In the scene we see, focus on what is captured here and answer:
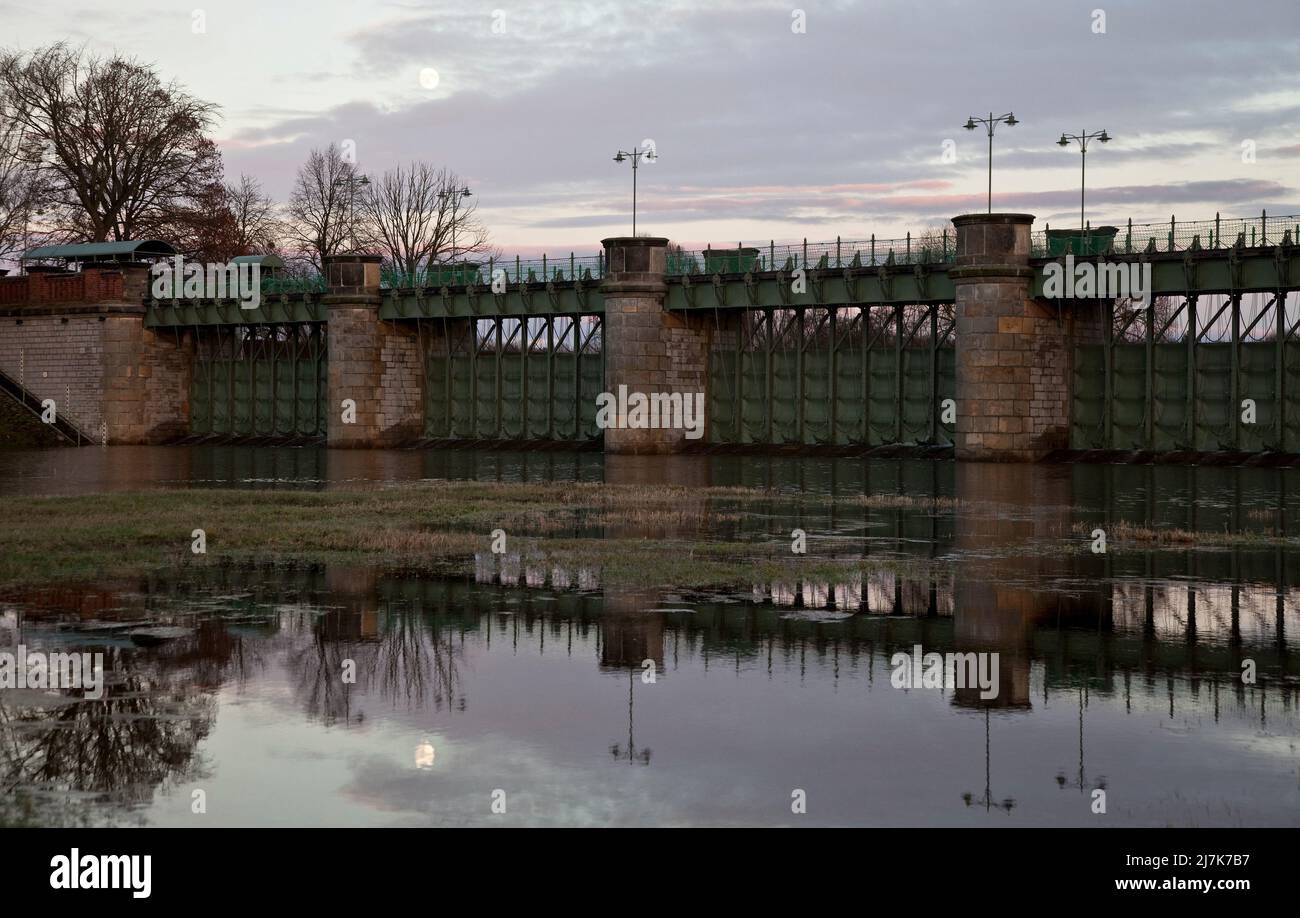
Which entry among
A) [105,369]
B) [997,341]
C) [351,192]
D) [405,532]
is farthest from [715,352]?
[351,192]

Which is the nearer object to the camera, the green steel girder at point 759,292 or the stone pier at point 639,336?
the green steel girder at point 759,292

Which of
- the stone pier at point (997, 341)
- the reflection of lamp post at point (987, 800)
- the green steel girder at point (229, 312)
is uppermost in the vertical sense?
the green steel girder at point (229, 312)

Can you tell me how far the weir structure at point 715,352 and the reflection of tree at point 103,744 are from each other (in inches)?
1626

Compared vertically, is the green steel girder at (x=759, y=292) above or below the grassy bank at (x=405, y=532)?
above

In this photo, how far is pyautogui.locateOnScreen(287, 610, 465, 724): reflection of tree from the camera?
42.2 ft

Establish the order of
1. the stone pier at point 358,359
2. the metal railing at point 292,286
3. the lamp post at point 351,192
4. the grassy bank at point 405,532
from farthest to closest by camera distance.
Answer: the lamp post at point 351,192 < the metal railing at point 292,286 < the stone pier at point 358,359 < the grassy bank at point 405,532

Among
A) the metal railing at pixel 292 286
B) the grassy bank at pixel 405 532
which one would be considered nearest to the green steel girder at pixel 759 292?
the metal railing at pixel 292 286

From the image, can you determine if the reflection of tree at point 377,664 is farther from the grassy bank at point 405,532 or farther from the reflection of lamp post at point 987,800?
the reflection of lamp post at point 987,800

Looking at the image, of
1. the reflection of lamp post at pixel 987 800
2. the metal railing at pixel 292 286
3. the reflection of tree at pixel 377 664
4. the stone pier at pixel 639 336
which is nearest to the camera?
the reflection of lamp post at pixel 987 800

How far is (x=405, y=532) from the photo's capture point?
82.5 feet

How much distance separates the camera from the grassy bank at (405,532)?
2077 centimetres

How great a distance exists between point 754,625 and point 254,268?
208 feet
